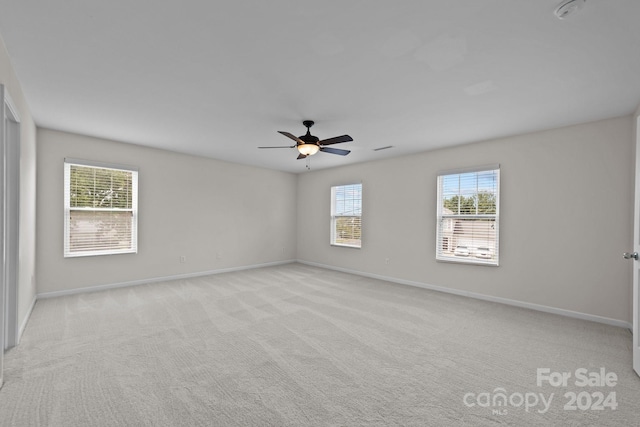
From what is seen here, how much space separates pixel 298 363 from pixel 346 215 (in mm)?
4497

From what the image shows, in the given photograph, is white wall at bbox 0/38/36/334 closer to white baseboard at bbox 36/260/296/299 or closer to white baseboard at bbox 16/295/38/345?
white baseboard at bbox 16/295/38/345

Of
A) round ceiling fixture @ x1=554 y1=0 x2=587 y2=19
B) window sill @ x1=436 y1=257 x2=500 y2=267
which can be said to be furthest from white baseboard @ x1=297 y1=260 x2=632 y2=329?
round ceiling fixture @ x1=554 y1=0 x2=587 y2=19

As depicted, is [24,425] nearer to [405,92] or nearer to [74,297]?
[74,297]

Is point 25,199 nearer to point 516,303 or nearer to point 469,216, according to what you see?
point 469,216

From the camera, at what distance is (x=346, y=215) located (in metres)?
Result: 6.72

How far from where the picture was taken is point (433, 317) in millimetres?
3662

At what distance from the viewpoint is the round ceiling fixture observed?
162 cm

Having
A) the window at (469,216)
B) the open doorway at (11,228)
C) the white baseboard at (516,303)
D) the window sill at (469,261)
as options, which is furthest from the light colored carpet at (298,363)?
the window at (469,216)

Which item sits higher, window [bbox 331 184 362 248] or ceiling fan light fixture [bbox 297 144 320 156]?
ceiling fan light fixture [bbox 297 144 320 156]

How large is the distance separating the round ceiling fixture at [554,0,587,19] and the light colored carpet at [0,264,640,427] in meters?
2.54

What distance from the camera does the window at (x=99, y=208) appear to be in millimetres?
4422

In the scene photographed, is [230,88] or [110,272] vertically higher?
[230,88]

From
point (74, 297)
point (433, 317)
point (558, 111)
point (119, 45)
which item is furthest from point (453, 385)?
point (74, 297)

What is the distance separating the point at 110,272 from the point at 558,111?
269 inches
